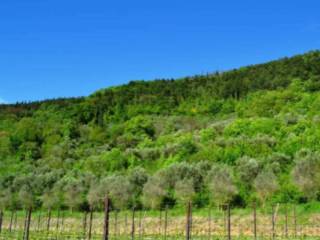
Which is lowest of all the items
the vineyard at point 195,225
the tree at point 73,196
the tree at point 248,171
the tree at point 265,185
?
the vineyard at point 195,225

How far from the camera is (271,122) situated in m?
109

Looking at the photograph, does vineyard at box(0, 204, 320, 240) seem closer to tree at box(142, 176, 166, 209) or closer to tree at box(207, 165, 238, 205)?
tree at box(142, 176, 166, 209)

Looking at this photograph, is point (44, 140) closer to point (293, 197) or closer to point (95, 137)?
point (95, 137)

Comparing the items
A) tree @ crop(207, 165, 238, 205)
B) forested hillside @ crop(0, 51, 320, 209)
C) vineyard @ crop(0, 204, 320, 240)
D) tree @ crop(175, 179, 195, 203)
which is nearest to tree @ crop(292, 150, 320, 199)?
forested hillside @ crop(0, 51, 320, 209)

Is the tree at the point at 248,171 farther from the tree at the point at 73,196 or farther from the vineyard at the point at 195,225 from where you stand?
the tree at the point at 73,196

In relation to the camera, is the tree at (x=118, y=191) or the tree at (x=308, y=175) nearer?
the tree at (x=308, y=175)

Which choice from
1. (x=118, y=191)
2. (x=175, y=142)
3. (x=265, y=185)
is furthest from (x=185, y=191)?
(x=175, y=142)

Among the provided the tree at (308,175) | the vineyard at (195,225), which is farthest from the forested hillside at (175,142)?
the vineyard at (195,225)

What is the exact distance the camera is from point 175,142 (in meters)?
107

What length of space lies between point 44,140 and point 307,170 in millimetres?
80669

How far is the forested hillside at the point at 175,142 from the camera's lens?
66.2 meters

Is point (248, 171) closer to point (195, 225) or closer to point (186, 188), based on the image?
point (186, 188)

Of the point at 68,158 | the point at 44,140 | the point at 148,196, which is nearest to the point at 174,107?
the point at 44,140

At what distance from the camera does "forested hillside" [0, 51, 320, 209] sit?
66.2 metres
